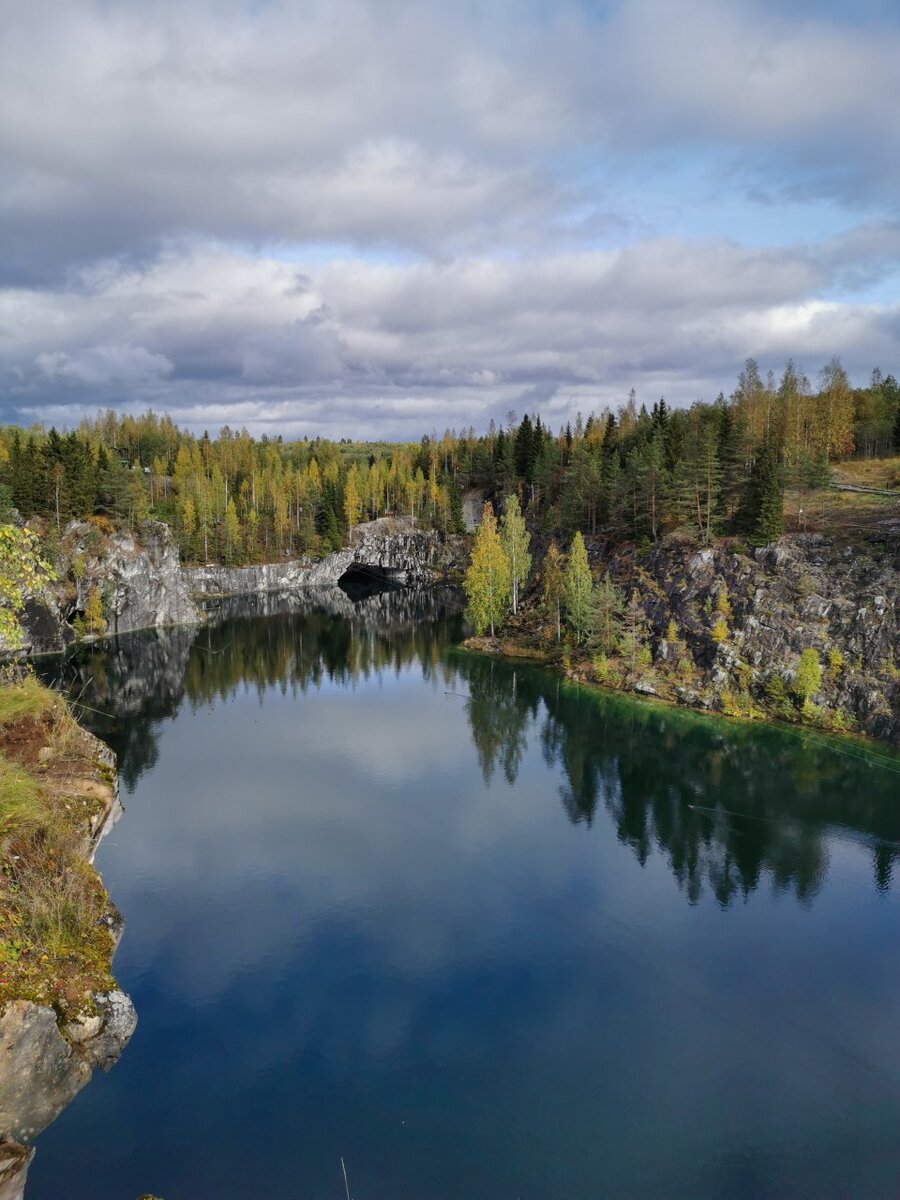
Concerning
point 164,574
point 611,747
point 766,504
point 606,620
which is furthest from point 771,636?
point 164,574

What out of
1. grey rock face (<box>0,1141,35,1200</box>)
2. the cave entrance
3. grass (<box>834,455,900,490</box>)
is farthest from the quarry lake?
the cave entrance

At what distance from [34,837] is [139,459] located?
17069 centimetres

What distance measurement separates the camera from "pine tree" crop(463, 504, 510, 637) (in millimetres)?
87250

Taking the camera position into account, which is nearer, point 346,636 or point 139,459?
point 346,636

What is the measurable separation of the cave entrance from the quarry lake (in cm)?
8788

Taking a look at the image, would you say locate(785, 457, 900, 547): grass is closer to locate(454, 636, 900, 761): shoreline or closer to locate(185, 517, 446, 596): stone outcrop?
locate(454, 636, 900, 761): shoreline

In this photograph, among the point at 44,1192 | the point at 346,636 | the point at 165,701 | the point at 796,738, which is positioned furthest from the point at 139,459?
the point at 44,1192

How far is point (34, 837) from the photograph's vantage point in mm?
16000

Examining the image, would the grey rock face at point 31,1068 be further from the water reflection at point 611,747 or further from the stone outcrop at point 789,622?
the stone outcrop at point 789,622

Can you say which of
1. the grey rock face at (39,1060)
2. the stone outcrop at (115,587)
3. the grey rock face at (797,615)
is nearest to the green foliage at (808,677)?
the grey rock face at (797,615)

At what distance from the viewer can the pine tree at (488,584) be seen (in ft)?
286

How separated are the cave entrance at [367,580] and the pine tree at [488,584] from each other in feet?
182

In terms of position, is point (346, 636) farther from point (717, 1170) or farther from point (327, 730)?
point (717, 1170)

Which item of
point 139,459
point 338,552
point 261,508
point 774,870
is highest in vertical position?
point 139,459
